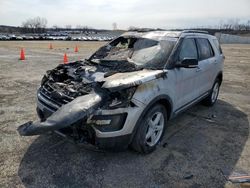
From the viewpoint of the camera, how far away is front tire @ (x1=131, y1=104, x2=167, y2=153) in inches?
130

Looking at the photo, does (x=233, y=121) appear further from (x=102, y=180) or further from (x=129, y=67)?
(x=102, y=180)

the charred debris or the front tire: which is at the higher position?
the charred debris

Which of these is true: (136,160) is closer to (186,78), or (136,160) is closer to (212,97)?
(186,78)

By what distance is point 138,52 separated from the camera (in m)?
4.29

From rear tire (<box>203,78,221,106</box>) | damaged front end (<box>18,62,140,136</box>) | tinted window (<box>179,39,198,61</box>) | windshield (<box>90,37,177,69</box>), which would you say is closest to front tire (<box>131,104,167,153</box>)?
damaged front end (<box>18,62,140,136</box>)

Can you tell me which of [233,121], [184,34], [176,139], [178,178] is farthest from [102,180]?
[233,121]

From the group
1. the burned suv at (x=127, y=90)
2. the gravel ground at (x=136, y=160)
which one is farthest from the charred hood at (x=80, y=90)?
the gravel ground at (x=136, y=160)

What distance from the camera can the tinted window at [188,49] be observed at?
4184 mm

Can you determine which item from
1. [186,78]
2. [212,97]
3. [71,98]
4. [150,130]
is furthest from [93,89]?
[212,97]

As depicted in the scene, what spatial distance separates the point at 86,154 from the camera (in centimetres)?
355

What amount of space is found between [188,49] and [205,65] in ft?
2.71

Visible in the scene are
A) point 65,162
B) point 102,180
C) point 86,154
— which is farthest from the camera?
point 86,154

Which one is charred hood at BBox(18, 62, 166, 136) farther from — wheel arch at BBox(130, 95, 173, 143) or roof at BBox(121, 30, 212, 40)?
roof at BBox(121, 30, 212, 40)

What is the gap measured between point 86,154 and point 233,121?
11.1 ft
